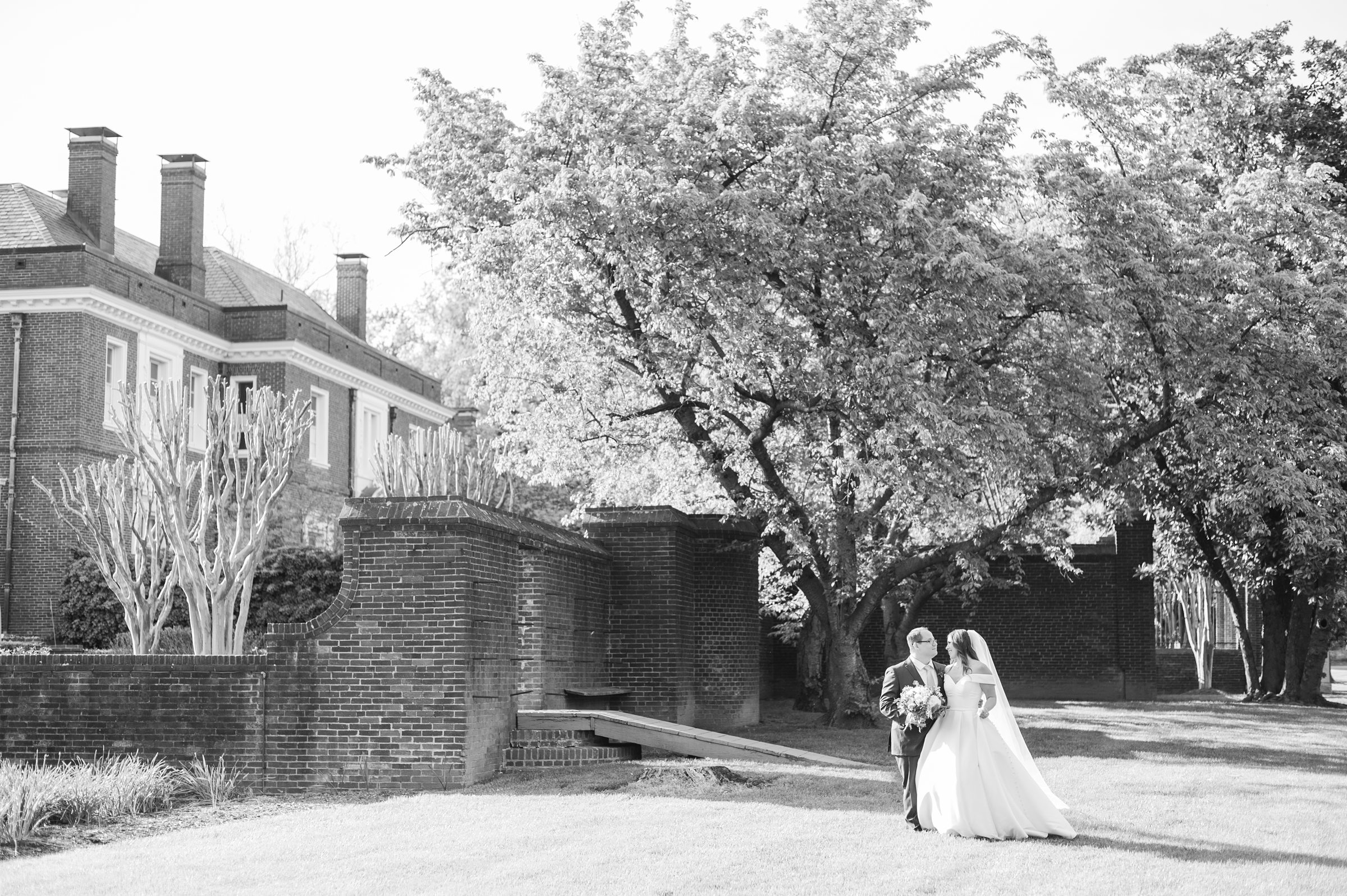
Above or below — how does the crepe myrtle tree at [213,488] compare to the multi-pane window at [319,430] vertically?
below

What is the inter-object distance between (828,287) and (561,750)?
24.6 feet

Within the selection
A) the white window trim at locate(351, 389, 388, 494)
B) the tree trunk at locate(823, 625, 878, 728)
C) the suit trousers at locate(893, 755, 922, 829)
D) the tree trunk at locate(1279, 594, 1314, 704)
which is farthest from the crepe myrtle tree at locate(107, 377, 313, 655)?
the white window trim at locate(351, 389, 388, 494)

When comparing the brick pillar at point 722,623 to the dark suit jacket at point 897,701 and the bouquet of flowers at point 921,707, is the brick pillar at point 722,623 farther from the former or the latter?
the bouquet of flowers at point 921,707

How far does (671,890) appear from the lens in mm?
8609

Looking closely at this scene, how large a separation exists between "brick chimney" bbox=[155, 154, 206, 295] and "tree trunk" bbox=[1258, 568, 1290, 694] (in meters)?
26.6

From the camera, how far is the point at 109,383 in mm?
33125

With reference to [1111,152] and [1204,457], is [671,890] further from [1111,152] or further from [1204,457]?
[1111,152]

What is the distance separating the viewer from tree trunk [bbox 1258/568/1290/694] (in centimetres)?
2973

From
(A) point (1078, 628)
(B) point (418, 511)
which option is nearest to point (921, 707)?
(B) point (418, 511)

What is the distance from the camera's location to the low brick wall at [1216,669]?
3541 cm

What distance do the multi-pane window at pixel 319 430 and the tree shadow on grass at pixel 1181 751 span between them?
25.5 metres

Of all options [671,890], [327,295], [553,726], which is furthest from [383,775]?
[327,295]

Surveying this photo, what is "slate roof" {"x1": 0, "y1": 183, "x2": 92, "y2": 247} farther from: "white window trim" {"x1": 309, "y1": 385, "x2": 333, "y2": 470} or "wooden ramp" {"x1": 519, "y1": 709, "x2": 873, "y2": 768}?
"wooden ramp" {"x1": 519, "y1": 709, "x2": 873, "y2": 768}

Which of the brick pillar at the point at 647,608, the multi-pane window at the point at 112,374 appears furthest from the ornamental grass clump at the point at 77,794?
the multi-pane window at the point at 112,374
